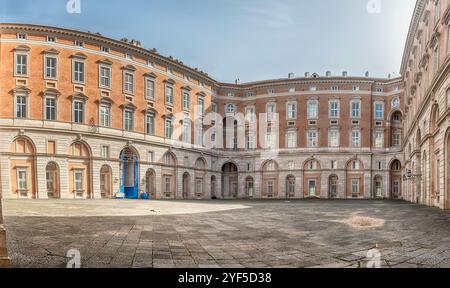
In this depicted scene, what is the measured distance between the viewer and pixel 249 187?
3984cm

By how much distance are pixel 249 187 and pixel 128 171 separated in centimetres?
2471

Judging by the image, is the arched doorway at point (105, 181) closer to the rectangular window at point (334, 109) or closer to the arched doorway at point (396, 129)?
the rectangular window at point (334, 109)

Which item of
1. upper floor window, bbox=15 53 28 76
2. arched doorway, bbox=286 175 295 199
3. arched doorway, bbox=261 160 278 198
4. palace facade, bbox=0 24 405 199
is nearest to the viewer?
upper floor window, bbox=15 53 28 76

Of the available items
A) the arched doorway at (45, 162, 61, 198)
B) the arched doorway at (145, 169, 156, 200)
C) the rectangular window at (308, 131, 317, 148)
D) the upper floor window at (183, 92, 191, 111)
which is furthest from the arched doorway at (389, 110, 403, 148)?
the arched doorway at (45, 162, 61, 198)

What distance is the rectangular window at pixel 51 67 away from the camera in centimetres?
953

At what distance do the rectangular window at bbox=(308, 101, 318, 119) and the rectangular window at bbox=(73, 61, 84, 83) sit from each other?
26564 millimetres

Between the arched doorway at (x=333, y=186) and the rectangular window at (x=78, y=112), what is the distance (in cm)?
3562

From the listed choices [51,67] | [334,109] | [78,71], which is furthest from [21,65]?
[334,109]

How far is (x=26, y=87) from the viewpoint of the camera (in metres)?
9.76

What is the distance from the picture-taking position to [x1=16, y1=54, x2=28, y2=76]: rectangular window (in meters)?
9.53

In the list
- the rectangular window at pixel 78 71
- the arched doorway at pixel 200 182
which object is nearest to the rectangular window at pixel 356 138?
the arched doorway at pixel 200 182

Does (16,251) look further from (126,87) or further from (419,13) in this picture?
(419,13)

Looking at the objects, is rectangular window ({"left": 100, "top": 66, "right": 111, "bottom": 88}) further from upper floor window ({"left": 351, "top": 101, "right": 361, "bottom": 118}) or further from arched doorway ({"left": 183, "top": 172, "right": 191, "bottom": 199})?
upper floor window ({"left": 351, "top": 101, "right": 361, "bottom": 118})

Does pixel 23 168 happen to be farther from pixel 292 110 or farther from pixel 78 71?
pixel 292 110
